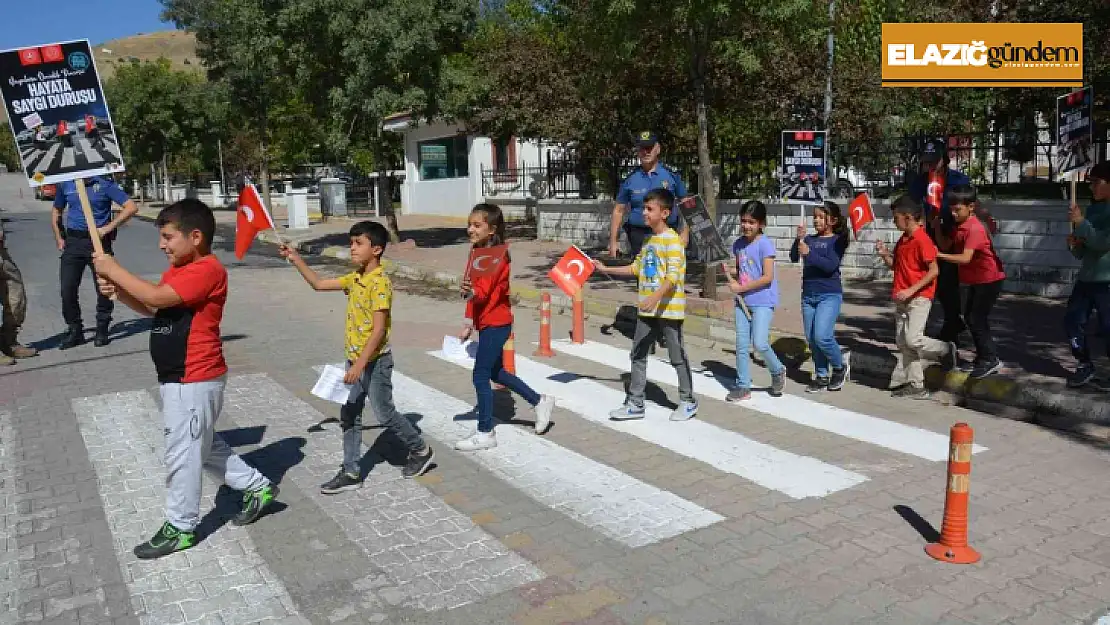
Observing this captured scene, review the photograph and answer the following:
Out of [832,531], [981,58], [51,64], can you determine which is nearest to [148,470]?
[51,64]

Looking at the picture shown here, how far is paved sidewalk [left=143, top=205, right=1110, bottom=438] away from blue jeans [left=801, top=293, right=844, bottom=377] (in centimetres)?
80

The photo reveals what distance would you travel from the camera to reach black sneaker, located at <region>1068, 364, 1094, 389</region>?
6945 millimetres

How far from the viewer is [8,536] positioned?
4.91 meters

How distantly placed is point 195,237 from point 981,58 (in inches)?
619

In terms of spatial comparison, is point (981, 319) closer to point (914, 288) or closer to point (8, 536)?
point (914, 288)

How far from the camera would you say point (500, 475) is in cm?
573

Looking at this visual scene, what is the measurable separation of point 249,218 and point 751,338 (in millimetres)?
4234

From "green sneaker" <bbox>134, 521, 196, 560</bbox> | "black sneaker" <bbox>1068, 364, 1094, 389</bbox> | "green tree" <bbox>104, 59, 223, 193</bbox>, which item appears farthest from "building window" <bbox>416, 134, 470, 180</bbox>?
"green sneaker" <bbox>134, 521, 196, 560</bbox>

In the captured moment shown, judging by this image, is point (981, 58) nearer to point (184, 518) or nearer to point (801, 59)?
point (801, 59)

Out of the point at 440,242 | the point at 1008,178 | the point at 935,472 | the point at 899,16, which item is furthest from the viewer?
the point at 440,242

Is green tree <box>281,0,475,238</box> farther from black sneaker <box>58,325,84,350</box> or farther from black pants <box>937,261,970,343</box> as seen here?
black pants <box>937,261,970,343</box>

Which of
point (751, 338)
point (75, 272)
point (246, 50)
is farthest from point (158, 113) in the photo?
point (751, 338)

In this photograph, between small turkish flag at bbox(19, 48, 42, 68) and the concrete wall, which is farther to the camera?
the concrete wall

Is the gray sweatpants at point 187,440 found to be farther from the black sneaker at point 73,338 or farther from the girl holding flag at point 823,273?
the black sneaker at point 73,338
